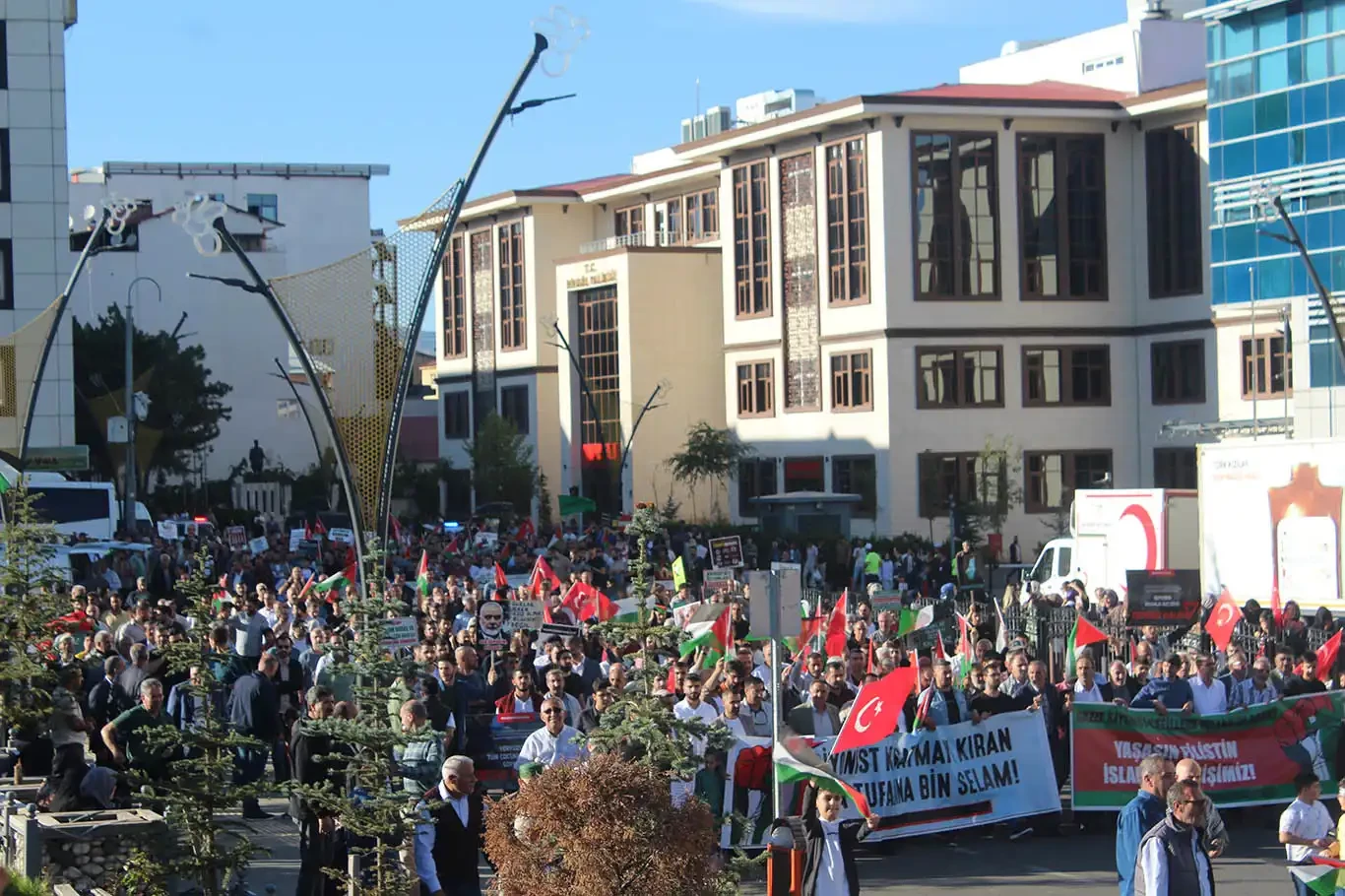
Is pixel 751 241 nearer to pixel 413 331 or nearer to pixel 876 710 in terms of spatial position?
pixel 413 331

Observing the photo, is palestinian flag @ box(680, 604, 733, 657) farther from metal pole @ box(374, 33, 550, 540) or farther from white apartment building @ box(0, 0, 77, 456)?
white apartment building @ box(0, 0, 77, 456)

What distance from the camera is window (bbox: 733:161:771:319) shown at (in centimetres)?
7181

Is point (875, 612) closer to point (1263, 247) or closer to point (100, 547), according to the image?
point (100, 547)

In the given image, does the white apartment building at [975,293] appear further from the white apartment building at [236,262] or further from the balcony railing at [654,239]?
the white apartment building at [236,262]

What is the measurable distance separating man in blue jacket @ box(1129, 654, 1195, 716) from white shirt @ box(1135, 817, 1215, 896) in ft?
23.7

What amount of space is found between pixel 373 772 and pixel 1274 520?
2313cm

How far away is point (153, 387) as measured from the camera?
244 ft

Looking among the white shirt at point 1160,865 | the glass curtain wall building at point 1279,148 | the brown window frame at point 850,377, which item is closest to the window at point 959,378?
the brown window frame at point 850,377

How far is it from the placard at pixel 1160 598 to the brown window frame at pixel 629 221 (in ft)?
195

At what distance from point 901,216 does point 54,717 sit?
176 feet

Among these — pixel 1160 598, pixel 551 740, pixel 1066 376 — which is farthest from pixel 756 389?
pixel 551 740

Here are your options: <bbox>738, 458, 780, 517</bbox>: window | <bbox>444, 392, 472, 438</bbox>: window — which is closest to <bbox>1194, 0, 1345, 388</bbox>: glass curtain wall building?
<bbox>738, 458, 780, 517</bbox>: window

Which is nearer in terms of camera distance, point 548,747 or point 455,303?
point 548,747

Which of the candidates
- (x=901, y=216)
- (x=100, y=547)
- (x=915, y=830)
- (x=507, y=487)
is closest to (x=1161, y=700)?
(x=915, y=830)
